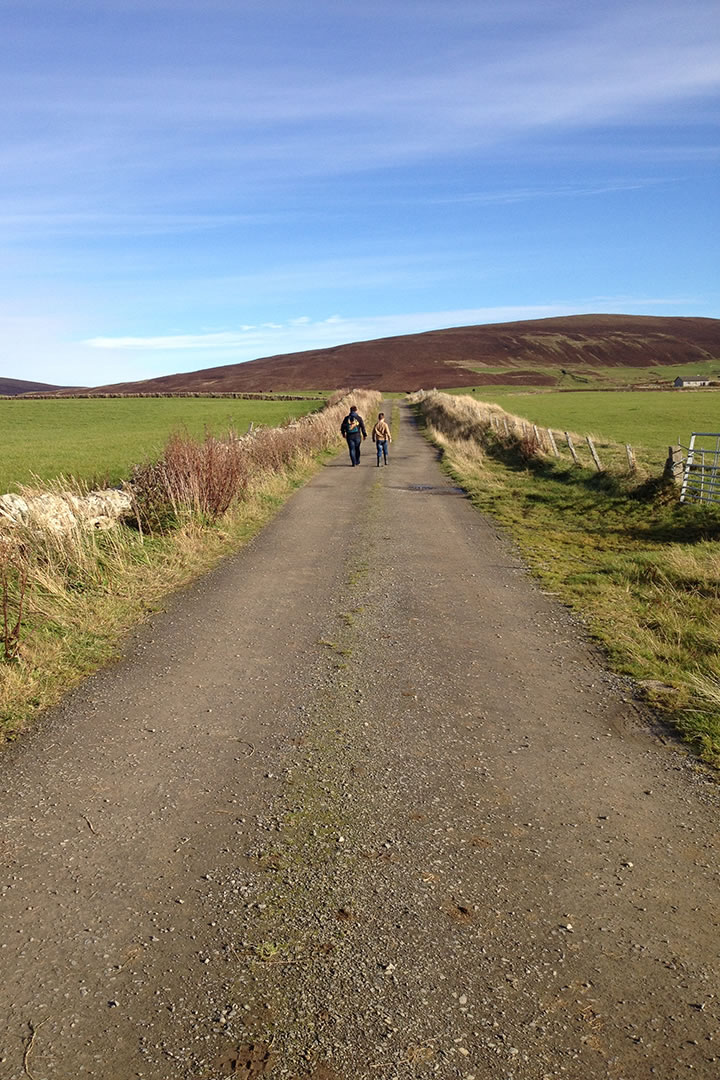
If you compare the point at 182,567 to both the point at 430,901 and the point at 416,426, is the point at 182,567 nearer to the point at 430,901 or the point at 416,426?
the point at 430,901

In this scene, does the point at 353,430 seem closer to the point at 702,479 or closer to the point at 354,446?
the point at 354,446

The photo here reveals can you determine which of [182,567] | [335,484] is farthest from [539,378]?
[182,567]

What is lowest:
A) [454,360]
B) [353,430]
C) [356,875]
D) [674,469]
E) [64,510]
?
[356,875]

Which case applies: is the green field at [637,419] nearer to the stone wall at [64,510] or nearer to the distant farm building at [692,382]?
the stone wall at [64,510]

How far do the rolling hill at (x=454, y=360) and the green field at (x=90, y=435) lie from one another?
62.9 metres

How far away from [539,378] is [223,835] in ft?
495

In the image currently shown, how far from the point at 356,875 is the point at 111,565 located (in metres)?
7.39

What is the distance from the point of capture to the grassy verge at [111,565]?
22.9ft

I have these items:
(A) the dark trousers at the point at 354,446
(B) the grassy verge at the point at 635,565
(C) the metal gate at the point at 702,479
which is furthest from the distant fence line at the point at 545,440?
(A) the dark trousers at the point at 354,446

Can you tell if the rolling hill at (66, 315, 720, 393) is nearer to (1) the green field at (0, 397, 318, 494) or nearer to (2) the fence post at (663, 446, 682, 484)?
(1) the green field at (0, 397, 318, 494)

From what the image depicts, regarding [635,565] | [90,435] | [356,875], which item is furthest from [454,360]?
[356,875]

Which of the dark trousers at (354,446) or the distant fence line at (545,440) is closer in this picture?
the distant fence line at (545,440)

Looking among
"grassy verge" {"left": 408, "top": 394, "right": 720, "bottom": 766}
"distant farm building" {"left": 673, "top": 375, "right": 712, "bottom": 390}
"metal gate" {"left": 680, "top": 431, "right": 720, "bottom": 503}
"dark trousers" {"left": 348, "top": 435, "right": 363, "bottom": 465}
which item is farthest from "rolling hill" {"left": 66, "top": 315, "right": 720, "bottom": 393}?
"metal gate" {"left": 680, "top": 431, "right": 720, "bottom": 503}

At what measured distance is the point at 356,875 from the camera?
393 cm
